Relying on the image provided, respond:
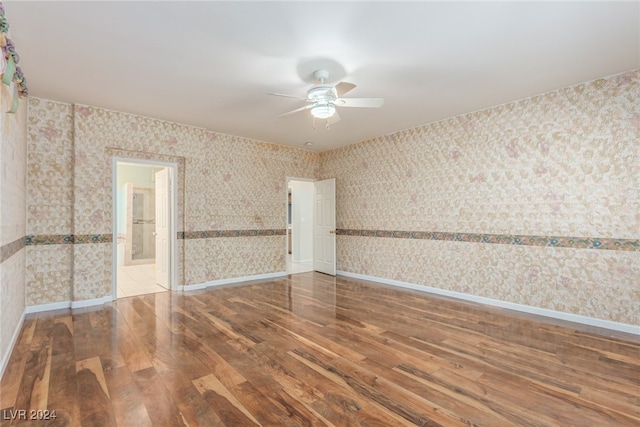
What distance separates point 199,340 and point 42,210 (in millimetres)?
2935

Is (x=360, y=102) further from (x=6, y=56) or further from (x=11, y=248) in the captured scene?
(x=11, y=248)

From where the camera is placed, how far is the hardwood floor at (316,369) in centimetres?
203

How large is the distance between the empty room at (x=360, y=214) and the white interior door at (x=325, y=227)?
22.6 inches

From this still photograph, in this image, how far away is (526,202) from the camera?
412 centimetres

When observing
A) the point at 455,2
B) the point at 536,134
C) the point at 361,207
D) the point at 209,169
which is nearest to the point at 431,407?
the point at 455,2

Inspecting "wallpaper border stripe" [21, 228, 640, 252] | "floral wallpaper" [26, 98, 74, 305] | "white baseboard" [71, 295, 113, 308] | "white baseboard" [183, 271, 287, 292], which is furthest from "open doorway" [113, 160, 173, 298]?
"floral wallpaper" [26, 98, 74, 305]

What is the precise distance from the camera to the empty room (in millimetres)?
2295

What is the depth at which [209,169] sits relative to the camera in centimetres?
566

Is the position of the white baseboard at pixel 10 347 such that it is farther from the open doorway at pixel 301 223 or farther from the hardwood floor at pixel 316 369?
the open doorway at pixel 301 223

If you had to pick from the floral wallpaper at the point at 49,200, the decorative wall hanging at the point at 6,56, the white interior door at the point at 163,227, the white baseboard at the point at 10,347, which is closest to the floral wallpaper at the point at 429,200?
the floral wallpaper at the point at 49,200

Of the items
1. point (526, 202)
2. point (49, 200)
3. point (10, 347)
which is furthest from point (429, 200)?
point (49, 200)

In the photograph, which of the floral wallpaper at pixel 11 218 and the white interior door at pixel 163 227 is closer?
the floral wallpaper at pixel 11 218

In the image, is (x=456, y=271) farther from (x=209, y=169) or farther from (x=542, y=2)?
(x=209, y=169)

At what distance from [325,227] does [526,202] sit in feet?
12.6
